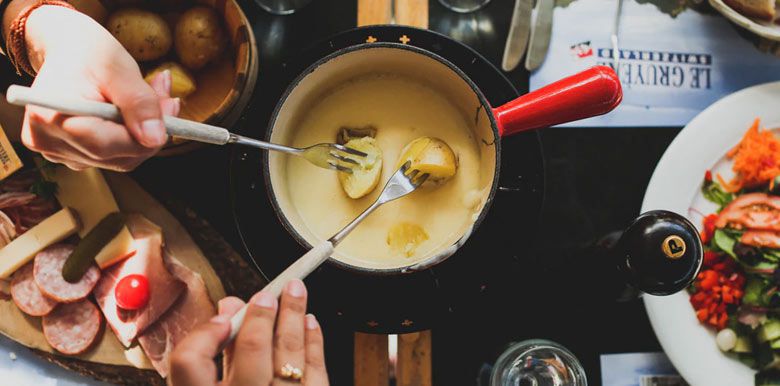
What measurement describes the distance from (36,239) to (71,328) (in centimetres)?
16

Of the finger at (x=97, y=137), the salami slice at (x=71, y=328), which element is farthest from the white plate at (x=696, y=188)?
the salami slice at (x=71, y=328)

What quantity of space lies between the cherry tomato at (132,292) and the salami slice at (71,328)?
7 centimetres

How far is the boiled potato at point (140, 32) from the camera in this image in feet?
3.02

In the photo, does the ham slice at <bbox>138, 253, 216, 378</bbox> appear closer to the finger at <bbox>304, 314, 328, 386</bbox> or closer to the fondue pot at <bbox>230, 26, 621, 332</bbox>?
the fondue pot at <bbox>230, 26, 621, 332</bbox>

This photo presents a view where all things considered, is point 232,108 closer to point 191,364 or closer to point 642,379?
point 191,364

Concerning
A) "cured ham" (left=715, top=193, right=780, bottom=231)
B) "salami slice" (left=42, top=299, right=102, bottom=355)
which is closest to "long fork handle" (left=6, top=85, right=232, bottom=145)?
"salami slice" (left=42, top=299, right=102, bottom=355)

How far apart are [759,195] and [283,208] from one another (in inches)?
32.2

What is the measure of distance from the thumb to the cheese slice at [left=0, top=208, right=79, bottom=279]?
0.39 metres

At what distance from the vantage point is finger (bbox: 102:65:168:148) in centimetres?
65

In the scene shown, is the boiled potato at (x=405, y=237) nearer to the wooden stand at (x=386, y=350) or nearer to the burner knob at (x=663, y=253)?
the wooden stand at (x=386, y=350)

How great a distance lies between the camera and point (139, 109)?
653 millimetres

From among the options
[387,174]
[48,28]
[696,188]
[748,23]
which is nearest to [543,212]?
[696,188]

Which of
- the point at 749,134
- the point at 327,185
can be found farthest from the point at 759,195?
the point at 327,185

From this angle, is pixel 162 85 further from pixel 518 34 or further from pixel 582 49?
pixel 582 49
